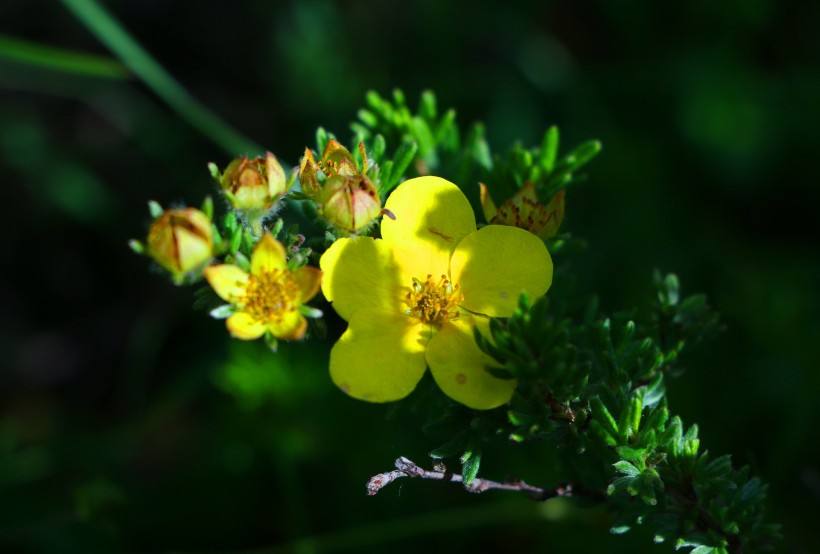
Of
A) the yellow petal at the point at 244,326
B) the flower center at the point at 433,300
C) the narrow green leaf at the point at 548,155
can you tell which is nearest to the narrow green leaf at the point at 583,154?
the narrow green leaf at the point at 548,155

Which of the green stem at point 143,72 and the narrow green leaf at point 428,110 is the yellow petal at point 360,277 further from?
the green stem at point 143,72

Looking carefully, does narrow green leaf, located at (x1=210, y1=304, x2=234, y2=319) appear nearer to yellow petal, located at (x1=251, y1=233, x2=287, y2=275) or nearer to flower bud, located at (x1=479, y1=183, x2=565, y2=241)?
yellow petal, located at (x1=251, y1=233, x2=287, y2=275)

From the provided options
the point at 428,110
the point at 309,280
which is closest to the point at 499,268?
the point at 309,280

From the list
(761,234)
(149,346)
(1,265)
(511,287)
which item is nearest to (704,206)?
(761,234)

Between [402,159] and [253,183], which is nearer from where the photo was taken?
[253,183]

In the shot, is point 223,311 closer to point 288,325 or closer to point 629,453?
point 288,325

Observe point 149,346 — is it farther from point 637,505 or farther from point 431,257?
point 637,505
